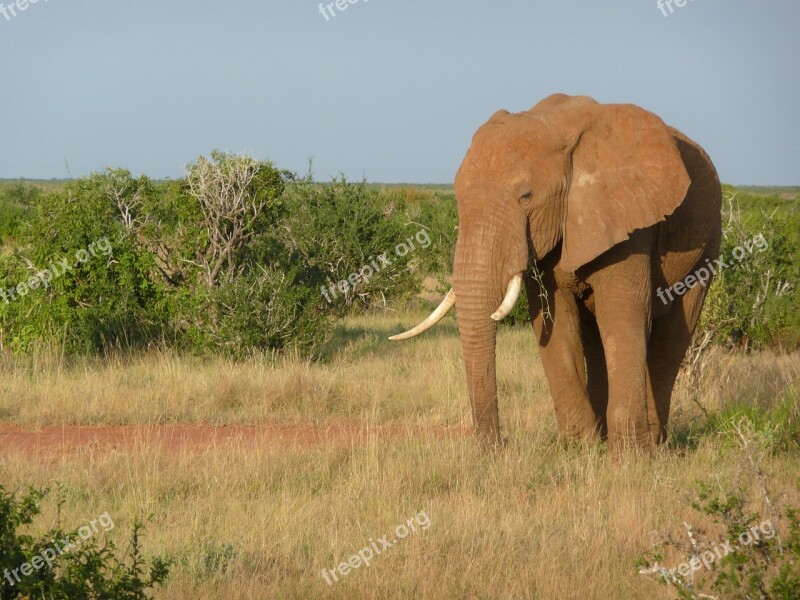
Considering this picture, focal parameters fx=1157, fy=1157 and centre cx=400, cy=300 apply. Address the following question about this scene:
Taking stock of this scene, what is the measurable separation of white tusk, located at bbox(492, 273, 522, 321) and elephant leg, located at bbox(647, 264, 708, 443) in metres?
2.11

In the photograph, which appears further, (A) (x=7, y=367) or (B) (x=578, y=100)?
(A) (x=7, y=367)

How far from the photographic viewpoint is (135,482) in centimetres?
730

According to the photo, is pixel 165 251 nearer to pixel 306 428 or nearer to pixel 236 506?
pixel 306 428

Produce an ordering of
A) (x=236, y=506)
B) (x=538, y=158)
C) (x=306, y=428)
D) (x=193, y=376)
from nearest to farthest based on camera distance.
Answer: (x=236, y=506), (x=538, y=158), (x=306, y=428), (x=193, y=376)

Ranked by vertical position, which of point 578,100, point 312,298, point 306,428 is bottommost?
point 306,428

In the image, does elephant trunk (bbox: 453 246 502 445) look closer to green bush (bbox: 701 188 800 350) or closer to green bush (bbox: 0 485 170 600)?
green bush (bbox: 0 485 170 600)

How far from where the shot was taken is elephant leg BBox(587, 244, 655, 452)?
296 inches

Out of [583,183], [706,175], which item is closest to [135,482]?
[583,183]

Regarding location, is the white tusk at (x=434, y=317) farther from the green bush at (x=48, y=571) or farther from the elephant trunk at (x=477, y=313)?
the green bush at (x=48, y=571)

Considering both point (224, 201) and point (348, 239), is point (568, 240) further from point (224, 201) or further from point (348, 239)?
point (348, 239)

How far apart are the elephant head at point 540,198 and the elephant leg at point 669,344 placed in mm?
1581

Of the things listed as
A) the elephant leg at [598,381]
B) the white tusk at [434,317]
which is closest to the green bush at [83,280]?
the elephant leg at [598,381]

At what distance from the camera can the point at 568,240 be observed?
7410 mm

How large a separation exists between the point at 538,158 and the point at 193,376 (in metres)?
5.00
